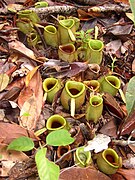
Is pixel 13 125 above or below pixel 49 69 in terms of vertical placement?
below

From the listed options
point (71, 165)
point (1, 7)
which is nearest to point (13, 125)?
point (71, 165)

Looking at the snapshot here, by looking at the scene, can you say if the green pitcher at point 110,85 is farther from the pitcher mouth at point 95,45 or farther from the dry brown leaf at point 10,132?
the dry brown leaf at point 10,132

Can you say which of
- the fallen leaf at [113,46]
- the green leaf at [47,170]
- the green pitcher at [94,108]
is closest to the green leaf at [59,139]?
the green leaf at [47,170]

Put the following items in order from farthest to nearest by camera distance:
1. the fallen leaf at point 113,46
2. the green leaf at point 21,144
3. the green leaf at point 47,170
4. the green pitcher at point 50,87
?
the fallen leaf at point 113,46, the green pitcher at point 50,87, the green leaf at point 21,144, the green leaf at point 47,170

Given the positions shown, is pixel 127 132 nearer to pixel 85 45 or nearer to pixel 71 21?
pixel 85 45

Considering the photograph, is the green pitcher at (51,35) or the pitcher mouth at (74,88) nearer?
the pitcher mouth at (74,88)

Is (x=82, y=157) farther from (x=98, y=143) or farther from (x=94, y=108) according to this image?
(x=94, y=108)

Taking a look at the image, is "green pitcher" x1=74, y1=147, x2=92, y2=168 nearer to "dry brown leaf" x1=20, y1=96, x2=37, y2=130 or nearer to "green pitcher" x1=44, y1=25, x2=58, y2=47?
"dry brown leaf" x1=20, y1=96, x2=37, y2=130
